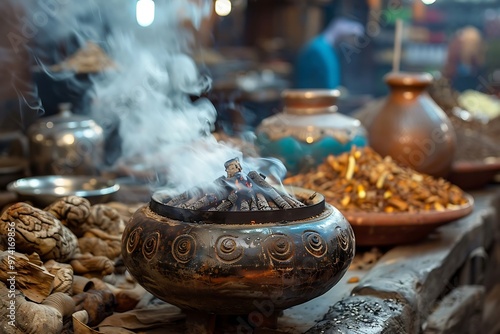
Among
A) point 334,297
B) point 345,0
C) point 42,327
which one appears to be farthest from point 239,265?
point 345,0

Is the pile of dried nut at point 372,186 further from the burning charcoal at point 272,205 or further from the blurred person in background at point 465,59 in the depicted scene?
the blurred person in background at point 465,59

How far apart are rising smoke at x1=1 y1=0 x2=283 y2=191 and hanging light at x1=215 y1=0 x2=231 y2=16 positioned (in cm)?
350

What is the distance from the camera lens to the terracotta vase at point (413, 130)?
12.9ft

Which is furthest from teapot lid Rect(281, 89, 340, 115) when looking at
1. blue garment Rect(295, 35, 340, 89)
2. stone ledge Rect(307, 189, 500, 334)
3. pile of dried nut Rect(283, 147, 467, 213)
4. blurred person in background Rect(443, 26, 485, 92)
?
blurred person in background Rect(443, 26, 485, 92)

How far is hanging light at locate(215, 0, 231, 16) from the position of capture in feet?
33.6

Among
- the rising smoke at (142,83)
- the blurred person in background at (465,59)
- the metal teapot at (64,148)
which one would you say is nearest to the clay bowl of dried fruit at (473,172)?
the rising smoke at (142,83)

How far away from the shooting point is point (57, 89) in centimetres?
516

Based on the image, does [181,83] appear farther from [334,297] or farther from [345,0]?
[345,0]

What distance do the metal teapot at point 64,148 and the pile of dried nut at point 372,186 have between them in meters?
1.35

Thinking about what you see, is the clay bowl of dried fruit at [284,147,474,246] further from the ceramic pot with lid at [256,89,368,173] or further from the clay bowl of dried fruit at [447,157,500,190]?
the clay bowl of dried fruit at [447,157,500,190]

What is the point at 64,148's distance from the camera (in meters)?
4.02

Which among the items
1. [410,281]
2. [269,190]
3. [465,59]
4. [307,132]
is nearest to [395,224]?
[410,281]

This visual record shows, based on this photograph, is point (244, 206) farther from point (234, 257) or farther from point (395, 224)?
point (395, 224)

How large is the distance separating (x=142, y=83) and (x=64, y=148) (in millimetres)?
805
